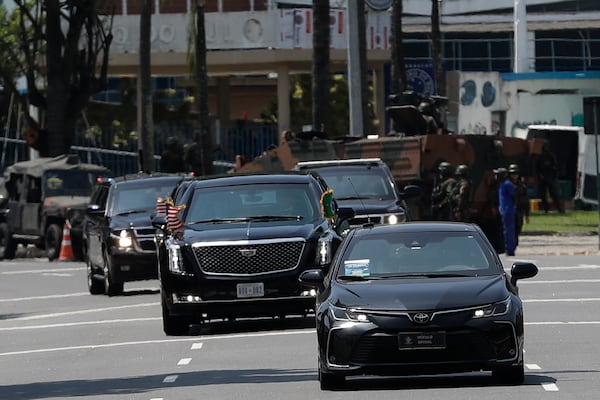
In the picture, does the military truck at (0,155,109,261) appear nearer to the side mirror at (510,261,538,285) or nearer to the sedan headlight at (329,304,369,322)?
the side mirror at (510,261,538,285)

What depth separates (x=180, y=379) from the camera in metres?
15.9

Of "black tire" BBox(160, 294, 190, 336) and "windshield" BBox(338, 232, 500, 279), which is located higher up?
"windshield" BBox(338, 232, 500, 279)

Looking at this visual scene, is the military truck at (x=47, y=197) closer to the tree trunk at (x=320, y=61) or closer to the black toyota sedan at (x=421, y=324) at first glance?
the tree trunk at (x=320, y=61)

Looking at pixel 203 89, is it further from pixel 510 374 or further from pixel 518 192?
pixel 510 374

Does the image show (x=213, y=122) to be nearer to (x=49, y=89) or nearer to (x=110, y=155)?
(x=110, y=155)

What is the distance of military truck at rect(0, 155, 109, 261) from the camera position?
40.4m

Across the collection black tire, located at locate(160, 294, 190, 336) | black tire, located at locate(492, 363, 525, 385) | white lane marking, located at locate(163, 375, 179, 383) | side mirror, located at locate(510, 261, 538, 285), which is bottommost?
black tire, located at locate(160, 294, 190, 336)

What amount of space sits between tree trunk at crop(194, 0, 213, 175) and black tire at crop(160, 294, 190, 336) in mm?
25687

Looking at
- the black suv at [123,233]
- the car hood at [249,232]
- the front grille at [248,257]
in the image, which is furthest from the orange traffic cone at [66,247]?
the front grille at [248,257]

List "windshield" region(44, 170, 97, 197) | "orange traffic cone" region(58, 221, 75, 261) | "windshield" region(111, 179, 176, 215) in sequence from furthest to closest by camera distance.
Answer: "windshield" region(44, 170, 97, 197), "orange traffic cone" region(58, 221, 75, 261), "windshield" region(111, 179, 176, 215)

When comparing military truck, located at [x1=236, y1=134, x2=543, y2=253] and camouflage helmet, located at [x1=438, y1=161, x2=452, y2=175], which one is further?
military truck, located at [x1=236, y1=134, x2=543, y2=253]

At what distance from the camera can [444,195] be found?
3575cm

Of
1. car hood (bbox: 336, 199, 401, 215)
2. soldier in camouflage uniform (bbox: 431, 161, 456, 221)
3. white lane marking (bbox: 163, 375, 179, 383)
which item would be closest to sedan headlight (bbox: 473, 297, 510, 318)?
white lane marking (bbox: 163, 375, 179, 383)

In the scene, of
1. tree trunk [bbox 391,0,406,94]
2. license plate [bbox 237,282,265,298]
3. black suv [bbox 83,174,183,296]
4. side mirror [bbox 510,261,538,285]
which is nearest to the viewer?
side mirror [bbox 510,261,538,285]
